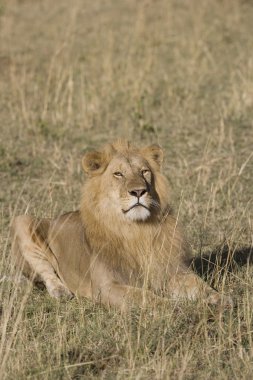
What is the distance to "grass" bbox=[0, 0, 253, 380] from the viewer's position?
16.0 feet

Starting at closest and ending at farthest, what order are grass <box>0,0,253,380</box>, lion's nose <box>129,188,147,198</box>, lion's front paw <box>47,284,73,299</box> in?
grass <box>0,0,253,380</box> → lion's nose <box>129,188,147,198</box> → lion's front paw <box>47,284,73,299</box>

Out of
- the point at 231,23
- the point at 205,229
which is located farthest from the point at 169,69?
the point at 205,229

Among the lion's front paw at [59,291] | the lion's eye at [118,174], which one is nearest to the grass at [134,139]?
the lion's front paw at [59,291]

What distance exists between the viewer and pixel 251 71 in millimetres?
11828

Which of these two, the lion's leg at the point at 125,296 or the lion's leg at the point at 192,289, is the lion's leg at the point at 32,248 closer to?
the lion's leg at the point at 125,296

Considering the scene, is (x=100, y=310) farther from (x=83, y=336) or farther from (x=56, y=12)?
(x=56, y=12)

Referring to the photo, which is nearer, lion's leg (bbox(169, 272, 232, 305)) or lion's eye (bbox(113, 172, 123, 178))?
lion's leg (bbox(169, 272, 232, 305))

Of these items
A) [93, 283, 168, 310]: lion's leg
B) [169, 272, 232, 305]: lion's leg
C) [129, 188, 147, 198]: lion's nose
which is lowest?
[93, 283, 168, 310]: lion's leg

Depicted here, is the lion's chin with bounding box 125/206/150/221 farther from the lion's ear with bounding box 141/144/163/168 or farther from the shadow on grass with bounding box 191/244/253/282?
the shadow on grass with bounding box 191/244/253/282

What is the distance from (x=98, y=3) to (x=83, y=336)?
13.1 metres

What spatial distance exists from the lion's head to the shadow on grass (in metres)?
0.61

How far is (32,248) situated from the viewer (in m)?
6.78

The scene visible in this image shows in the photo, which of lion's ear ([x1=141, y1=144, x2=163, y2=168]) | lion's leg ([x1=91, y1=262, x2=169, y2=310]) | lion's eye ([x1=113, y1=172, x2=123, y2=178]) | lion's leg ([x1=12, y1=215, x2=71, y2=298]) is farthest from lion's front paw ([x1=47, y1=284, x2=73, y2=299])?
lion's ear ([x1=141, y1=144, x2=163, y2=168])

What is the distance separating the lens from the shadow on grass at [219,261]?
627cm
